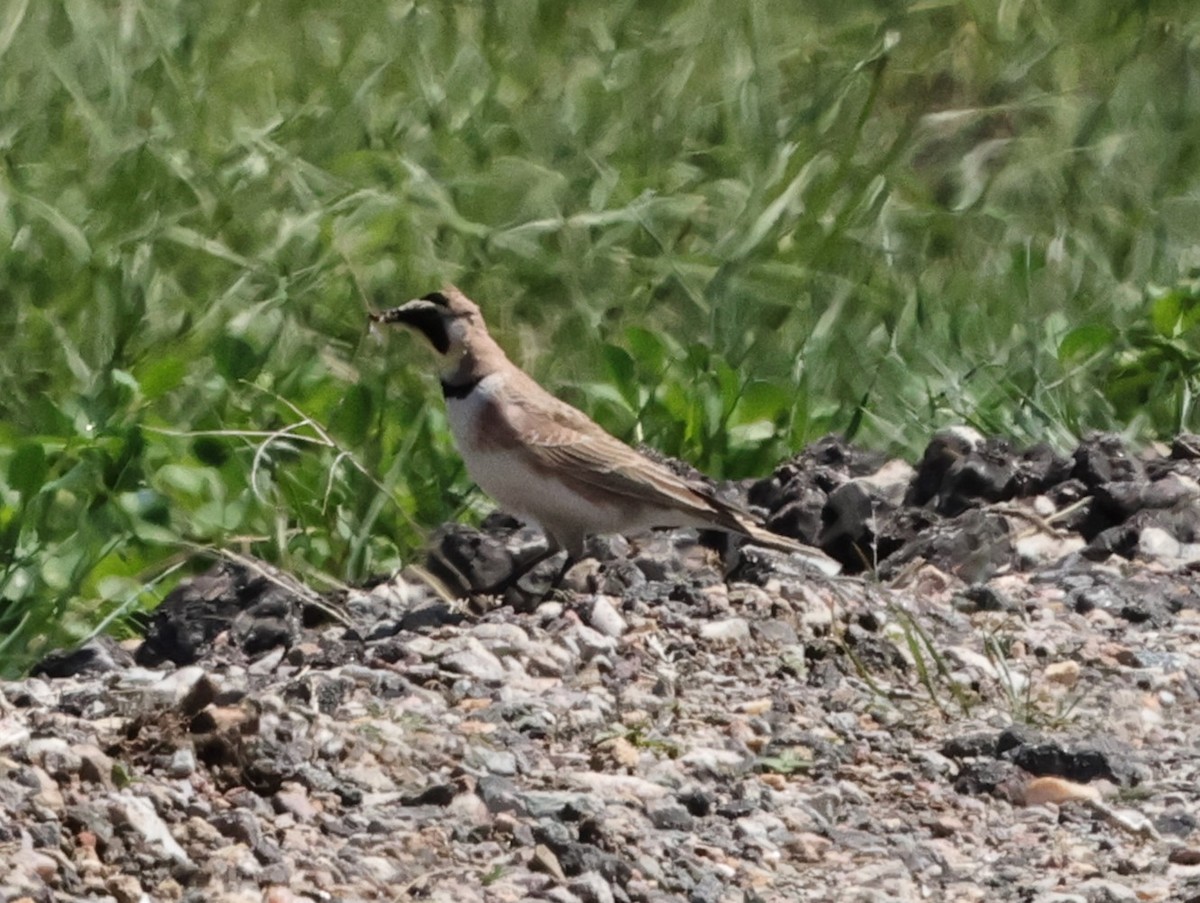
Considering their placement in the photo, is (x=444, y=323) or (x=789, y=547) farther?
(x=444, y=323)

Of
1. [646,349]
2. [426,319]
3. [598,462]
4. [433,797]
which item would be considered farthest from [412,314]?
[433,797]

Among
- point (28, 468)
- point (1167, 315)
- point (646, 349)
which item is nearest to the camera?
point (28, 468)

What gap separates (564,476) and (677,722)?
1316mm

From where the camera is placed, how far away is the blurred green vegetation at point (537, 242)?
6715 mm

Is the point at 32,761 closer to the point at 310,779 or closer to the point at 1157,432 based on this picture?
the point at 310,779

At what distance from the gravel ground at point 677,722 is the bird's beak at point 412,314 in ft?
1.73

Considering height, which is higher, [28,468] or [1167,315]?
[28,468]

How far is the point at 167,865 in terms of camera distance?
4.22 meters

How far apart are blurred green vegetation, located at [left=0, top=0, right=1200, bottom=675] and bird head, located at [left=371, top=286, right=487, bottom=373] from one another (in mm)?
360

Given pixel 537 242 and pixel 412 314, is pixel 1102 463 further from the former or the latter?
pixel 537 242

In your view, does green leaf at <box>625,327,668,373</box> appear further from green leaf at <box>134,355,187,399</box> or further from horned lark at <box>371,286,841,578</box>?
green leaf at <box>134,355,187,399</box>

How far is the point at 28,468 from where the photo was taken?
638 centimetres

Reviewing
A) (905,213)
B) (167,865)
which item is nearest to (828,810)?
(167,865)

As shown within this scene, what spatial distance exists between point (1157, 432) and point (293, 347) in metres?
2.36
